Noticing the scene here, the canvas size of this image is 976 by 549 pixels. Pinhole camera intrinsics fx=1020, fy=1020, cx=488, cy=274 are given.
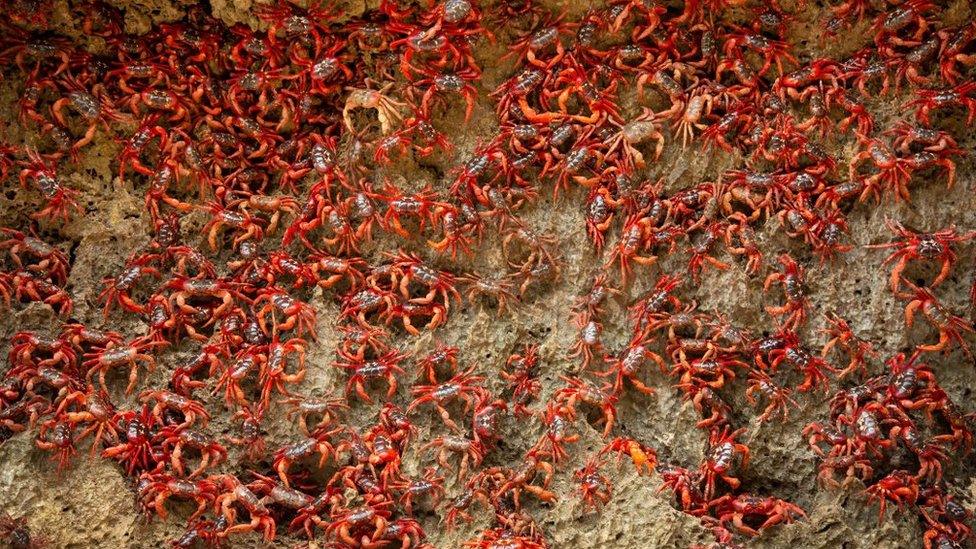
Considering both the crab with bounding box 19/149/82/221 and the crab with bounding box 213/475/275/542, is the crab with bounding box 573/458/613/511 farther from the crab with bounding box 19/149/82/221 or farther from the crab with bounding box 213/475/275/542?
the crab with bounding box 19/149/82/221

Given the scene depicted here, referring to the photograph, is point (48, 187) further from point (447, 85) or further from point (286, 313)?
point (447, 85)

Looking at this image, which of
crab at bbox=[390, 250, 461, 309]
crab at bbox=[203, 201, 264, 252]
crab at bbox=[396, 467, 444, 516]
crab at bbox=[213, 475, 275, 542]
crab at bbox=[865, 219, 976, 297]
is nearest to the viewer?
crab at bbox=[213, 475, 275, 542]

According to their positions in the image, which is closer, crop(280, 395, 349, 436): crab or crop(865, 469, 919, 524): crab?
crop(865, 469, 919, 524): crab

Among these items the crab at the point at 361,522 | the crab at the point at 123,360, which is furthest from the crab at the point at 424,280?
the crab at the point at 123,360

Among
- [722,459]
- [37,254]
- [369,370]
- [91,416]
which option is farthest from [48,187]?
[722,459]

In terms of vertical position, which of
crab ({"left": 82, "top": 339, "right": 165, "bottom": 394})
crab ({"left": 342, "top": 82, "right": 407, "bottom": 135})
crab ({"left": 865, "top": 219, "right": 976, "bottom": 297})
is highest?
crab ({"left": 342, "top": 82, "right": 407, "bottom": 135})

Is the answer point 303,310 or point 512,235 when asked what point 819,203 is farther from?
point 303,310

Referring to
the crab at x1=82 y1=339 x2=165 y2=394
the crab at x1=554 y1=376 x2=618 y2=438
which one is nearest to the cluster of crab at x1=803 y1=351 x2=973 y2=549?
the crab at x1=554 y1=376 x2=618 y2=438
